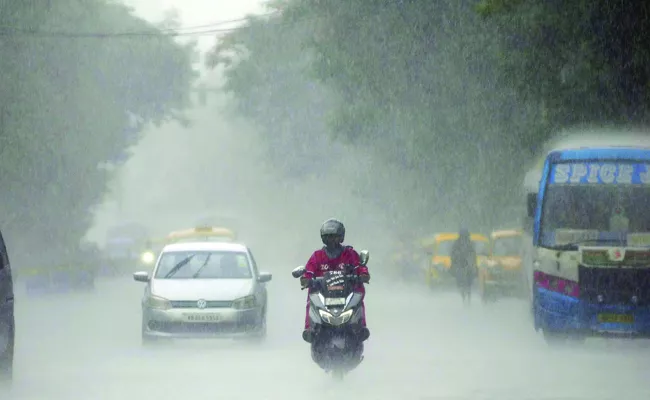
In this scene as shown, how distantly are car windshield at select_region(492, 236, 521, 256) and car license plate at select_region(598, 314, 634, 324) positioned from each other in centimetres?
1629

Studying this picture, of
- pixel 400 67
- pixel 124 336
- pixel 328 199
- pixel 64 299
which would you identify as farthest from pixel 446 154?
pixel 328 199

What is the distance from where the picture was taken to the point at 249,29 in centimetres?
7025

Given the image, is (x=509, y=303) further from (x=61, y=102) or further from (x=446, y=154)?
(x=61, y=102)

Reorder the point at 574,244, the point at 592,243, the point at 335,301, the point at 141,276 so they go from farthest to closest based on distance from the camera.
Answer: the point at 141,276 < the point at 592,243 < the point at 574,244 < the point at 335,301

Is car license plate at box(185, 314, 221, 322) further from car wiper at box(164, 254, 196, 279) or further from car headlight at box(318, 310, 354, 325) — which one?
car headlight at box(318, 310, 354, 325)

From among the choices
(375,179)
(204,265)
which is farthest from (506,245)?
(375,179)

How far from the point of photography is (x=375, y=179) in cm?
6794

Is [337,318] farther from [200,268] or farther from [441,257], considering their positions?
[441,257]

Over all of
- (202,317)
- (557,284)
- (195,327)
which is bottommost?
(195,327)

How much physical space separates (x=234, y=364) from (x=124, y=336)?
19.2 ft

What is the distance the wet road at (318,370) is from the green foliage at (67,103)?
1683cm

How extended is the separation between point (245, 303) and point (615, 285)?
522 centimetres

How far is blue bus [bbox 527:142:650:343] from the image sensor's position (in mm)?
21562

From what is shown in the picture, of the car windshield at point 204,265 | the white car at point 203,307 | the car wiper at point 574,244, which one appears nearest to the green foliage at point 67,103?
the car windshield at point 204,265
